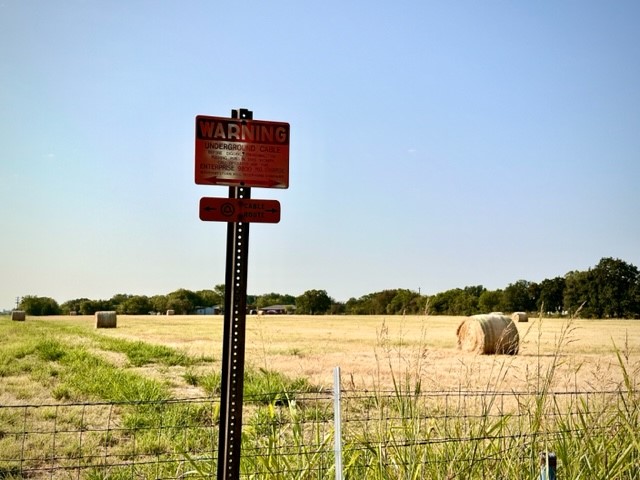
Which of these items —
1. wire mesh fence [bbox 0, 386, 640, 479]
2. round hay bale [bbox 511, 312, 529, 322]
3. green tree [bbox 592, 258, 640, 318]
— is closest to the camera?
wire mesh fence [bbox 0, 386, 640, 479]

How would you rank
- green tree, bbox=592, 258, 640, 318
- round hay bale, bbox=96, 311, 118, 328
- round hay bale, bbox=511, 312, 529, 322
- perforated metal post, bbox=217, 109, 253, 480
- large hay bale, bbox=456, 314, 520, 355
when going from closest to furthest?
perforated metal post, bbox=217, 109, 253, 480, large hay bale, bbox=456, 314, 520, 355, round hay bale, bbox=96, 311, 118, 328, round hay bale, bbox=511, 312, 529, 322, green tree, bbox=592, 258, 640, 318

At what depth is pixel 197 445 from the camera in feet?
17.2

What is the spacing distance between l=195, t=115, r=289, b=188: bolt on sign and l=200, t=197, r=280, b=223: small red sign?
0.24 feet

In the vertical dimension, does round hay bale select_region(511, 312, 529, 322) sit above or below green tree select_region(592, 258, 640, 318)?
below

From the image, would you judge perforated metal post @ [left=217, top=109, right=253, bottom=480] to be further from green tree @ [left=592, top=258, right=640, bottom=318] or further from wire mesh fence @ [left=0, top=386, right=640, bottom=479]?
green tree @ [left=592, top=258, right=640, bottom=318]

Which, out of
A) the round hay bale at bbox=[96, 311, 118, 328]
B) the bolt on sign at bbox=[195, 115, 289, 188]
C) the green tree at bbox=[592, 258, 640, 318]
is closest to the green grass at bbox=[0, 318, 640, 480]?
the bolt on sign at bbox=[195, 115, 289, 188]

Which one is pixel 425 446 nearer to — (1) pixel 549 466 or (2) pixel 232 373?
(1) pixel 549 466

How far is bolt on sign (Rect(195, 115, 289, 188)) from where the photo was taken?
2.87 metres

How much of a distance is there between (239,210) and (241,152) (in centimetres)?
25

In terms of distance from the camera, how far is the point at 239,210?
292 cm

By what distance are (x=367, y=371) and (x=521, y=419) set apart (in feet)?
20.6

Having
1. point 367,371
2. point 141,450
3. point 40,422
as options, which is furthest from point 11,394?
point 367,371

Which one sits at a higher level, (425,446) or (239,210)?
(239,210)

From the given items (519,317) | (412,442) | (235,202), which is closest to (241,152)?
(235,202)
